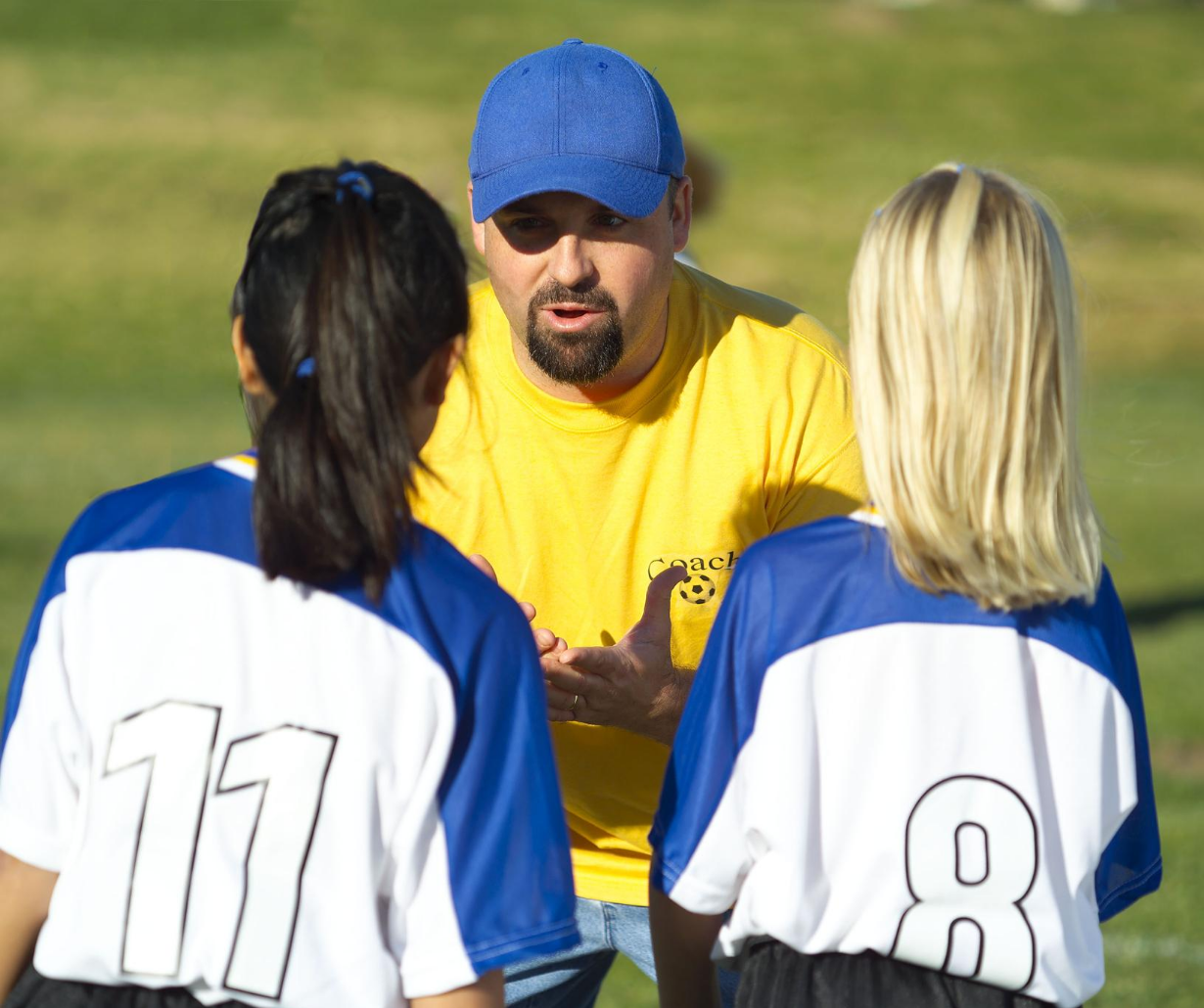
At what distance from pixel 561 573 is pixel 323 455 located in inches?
49.0

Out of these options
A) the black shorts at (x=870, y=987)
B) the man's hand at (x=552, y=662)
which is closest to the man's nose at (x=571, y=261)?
the man's hand at (x=552, y=662)

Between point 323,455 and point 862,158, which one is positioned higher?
point 862,158

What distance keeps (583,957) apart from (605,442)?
1.02 m

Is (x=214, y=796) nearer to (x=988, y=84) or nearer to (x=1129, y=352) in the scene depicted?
(x=1129, y=352)

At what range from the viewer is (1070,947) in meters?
2.25

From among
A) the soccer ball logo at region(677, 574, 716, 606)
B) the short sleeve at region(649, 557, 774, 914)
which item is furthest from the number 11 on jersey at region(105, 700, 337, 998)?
the soccer ball logo at region(677, 574, 716, 606)

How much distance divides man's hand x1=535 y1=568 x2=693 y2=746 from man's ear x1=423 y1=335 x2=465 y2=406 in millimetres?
707

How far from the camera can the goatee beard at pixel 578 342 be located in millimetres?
3217

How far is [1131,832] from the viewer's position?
2.50 meters

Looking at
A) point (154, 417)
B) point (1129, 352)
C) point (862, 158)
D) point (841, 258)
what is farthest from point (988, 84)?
point (154, 417)

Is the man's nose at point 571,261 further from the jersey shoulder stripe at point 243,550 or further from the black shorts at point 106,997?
the black shorts at point 106,997

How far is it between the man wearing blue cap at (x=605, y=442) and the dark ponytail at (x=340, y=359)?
3.45ft

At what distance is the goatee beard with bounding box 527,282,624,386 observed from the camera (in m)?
3.22

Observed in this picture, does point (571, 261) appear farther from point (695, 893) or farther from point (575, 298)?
point (695, 893)
